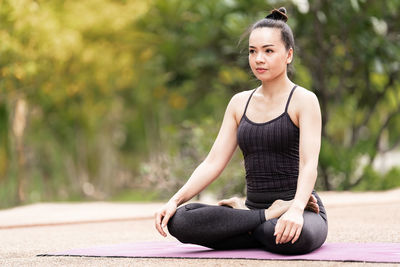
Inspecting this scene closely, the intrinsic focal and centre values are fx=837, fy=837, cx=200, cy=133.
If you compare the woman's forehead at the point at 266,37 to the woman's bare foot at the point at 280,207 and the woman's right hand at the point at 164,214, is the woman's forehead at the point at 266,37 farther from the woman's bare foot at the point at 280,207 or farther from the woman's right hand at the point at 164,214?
the woman's right hand at the point at 164,214

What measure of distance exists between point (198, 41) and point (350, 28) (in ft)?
8.76

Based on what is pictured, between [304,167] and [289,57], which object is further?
[289,57]

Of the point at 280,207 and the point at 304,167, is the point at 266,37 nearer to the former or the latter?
the point at 304,167

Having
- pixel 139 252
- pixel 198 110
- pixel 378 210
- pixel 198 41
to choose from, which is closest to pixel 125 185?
pixel 198 110

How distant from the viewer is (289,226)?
14.4 ft

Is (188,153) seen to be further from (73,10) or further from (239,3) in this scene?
(73,10)

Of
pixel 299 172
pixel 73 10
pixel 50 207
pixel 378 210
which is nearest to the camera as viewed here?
pixel 299 172

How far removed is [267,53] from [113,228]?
3.39 metres

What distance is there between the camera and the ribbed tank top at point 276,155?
4.81 m

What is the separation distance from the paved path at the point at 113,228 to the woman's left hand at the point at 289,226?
0.14m

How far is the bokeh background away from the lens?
1358 centimetres

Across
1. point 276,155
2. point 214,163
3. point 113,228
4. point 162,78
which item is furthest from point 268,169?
point 162,78

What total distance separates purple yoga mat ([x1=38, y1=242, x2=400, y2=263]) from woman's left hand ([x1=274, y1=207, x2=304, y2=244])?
0.12 metres

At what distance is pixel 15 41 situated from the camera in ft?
45.7
